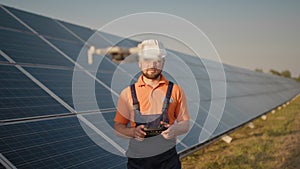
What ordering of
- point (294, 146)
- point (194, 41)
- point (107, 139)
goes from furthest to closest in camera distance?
point (294, 146) → point (107, 139) → point (194, 41)

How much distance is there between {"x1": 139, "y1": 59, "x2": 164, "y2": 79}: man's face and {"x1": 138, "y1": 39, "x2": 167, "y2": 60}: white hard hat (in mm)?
40

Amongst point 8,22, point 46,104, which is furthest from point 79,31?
point 46,104

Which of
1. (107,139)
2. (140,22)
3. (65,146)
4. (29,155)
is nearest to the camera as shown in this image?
(140,22)

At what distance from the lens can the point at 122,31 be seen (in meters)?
2.87

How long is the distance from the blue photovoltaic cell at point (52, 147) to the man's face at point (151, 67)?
87.9 inches

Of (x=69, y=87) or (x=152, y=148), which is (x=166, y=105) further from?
(x=69, y=87)

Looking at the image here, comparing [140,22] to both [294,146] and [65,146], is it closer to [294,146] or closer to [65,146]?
[65,146]

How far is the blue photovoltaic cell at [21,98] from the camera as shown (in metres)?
5.35

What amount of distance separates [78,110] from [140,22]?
409 centimetres

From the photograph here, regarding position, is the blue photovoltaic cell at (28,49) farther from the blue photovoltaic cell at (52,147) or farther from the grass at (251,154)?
the grass at (251,154)

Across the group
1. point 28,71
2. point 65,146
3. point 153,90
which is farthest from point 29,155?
point 28,71

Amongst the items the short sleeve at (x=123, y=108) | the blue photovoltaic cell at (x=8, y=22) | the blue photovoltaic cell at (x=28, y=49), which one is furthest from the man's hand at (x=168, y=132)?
the blue photovoltaic cell at (x=8, y=22)

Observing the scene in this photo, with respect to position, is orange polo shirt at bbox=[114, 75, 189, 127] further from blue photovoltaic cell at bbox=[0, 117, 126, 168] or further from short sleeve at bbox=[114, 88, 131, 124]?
blue photovoltaic cell at bbox=[0, 117, 126, 168]

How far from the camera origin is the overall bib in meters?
3.06
